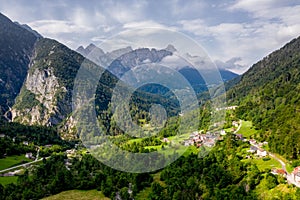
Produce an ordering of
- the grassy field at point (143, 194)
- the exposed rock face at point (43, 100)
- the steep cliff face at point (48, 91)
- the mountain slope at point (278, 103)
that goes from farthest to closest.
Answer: the steep cliff face at point (48, 91) < the exposed rock face at point (43, 100) < the mountain slope at point (278, 103) < the grassy field at point (143, 194)

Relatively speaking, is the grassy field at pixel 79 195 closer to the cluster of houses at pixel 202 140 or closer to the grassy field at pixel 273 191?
the grassy field at pixel 273 191

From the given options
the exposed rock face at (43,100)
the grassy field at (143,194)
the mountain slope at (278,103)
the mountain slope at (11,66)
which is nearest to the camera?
the grassy field at (143,194)

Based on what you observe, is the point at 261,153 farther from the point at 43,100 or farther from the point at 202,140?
the point at 43,100

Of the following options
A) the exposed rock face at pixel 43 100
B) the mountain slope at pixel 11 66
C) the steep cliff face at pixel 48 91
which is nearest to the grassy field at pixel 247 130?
the steep cliff face at pixel 48 91

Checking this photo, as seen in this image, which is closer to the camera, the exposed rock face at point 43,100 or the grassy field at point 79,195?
the grassy field at point 79,195

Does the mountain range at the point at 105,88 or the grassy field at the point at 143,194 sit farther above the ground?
the mountain range at the point at 105,88

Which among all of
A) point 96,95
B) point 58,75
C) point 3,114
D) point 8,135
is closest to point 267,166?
point 8,135
